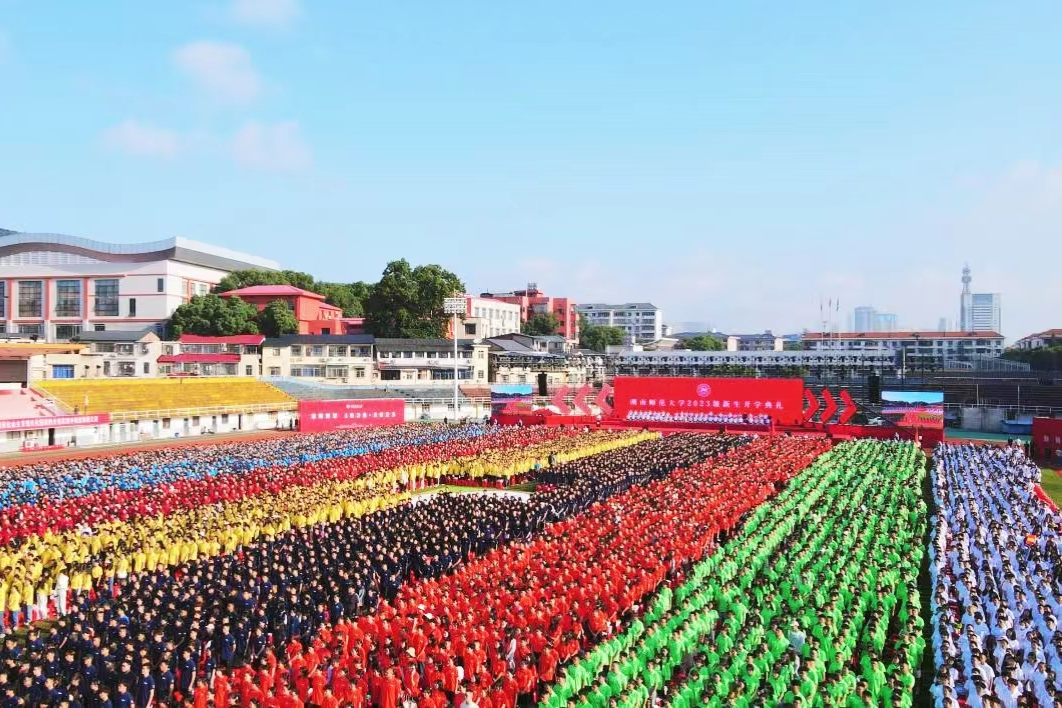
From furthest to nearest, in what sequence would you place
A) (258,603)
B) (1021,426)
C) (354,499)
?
1. (1021,426)
2. (354,499)
3. (258,603)

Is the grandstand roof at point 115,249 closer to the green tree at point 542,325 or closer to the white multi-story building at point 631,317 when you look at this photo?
the green tree at point 542,325

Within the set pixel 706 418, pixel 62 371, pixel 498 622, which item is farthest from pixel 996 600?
pixel 62 371

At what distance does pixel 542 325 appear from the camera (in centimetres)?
7831

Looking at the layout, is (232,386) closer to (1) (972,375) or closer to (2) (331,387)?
(2) (331,387)

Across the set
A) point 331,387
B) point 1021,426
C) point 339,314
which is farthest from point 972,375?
point 339,314

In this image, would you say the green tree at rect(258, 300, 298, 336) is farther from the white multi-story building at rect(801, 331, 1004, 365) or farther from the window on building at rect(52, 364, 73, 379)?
the white multi-story building at rect(801, 331, 1004, 365)

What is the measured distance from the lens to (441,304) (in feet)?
189

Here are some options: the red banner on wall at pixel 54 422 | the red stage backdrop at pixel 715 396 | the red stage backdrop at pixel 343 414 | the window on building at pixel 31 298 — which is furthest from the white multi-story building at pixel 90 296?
the red stage backdrop at pixel 715 396

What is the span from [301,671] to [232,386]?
33862mm

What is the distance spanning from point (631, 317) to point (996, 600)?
115433 millimetres

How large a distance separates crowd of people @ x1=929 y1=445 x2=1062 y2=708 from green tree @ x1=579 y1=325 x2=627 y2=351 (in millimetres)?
68475

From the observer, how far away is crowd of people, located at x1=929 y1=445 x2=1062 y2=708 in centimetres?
809

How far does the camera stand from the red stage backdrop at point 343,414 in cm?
3600

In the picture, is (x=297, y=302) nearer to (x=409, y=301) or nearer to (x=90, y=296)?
(x=409, y=301)
